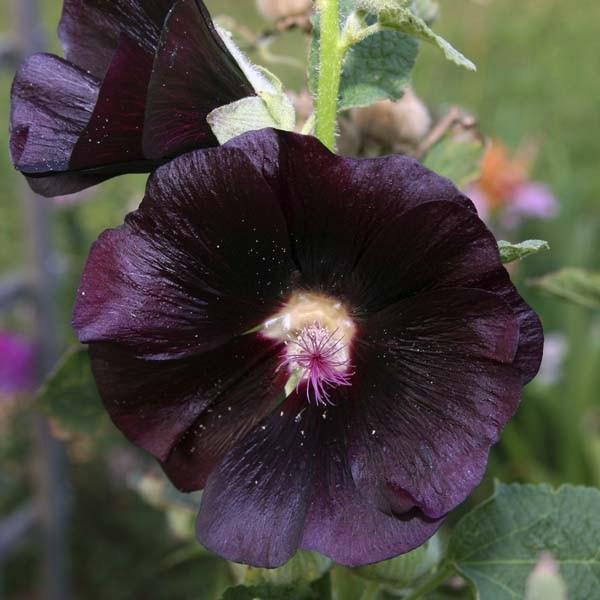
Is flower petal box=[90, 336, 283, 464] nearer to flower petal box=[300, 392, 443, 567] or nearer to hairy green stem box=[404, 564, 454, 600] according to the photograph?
flower petal box=[300, 392, 443, 567]

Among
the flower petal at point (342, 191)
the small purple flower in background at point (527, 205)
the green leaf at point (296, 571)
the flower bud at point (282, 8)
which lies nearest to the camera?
the flower petal at point (342, 191)

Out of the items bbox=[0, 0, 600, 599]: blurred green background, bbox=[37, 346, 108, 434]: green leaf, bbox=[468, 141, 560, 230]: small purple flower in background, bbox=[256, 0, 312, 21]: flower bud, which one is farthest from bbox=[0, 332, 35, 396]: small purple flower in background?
bbox=[256, 0, 312, 21]: flower bud

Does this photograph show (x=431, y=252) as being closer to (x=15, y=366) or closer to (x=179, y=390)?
(x=179, y=390)

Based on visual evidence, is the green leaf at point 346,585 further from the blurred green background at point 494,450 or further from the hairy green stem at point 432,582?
the blurred green background at point 494,450

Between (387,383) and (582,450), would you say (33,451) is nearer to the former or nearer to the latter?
(582,450)

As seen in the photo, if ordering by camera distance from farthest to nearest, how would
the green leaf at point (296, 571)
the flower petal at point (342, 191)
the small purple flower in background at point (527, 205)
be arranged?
the small purple flower in background at point (527, 205) < the green leaf at point (296, 571) < the flower petal at point (342, 191)

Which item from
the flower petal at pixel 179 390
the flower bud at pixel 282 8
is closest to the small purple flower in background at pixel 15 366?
the flower bud at pixel 282 8
